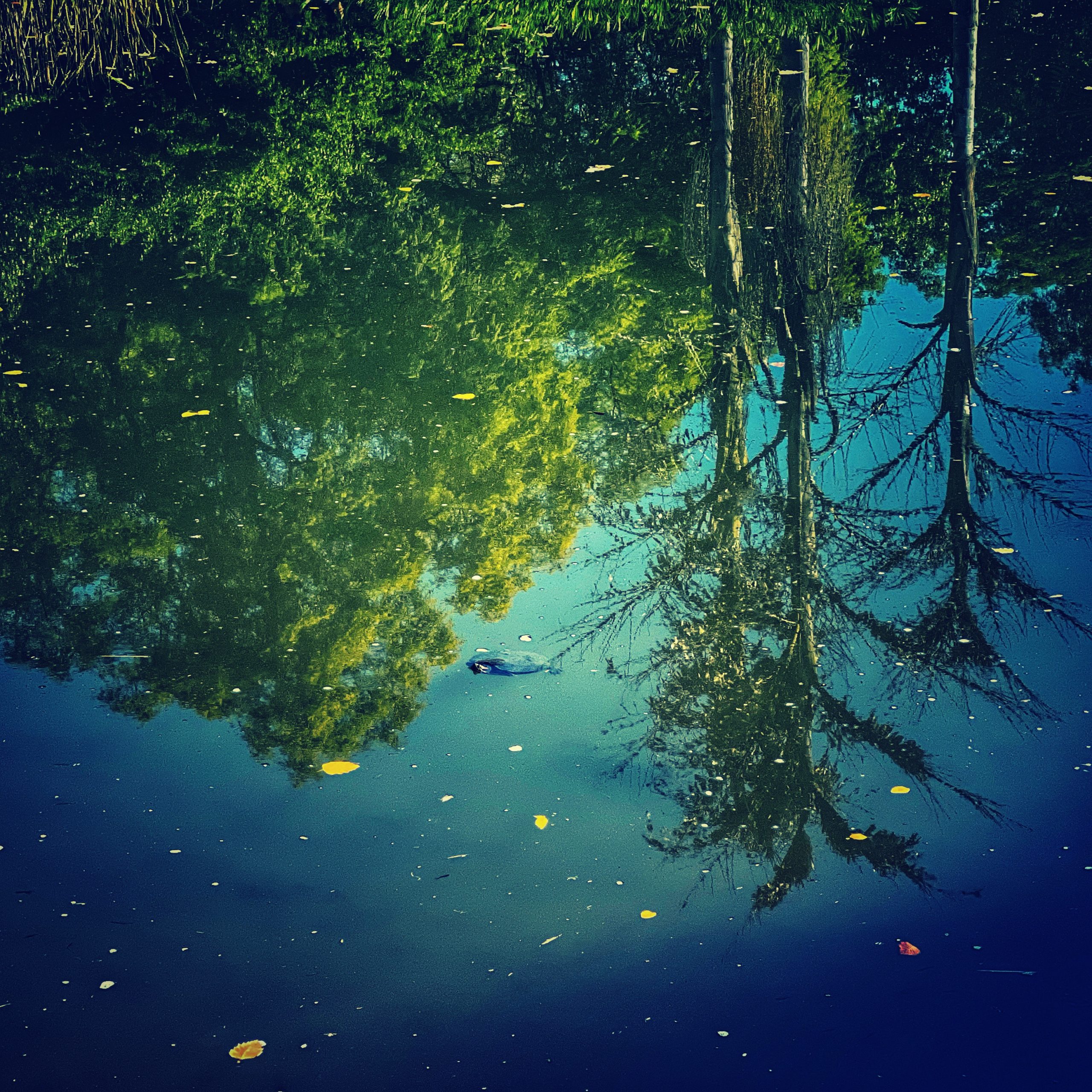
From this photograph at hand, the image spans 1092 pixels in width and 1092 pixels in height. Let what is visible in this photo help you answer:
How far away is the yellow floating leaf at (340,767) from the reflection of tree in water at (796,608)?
1236mm

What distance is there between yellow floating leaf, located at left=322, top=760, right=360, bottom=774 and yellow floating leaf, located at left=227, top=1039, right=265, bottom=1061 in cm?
135

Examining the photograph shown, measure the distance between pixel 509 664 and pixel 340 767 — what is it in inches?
39.8

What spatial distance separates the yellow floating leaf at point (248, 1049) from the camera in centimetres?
342

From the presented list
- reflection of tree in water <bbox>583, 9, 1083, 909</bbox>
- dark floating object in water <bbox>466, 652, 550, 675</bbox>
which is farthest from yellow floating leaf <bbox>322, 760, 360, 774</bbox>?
reflection of tree in water <bbox>583, 9, 1083, 909</bbox>

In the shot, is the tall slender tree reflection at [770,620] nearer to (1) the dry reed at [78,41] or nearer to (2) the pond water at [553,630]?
(2) the pond water at [553,630]

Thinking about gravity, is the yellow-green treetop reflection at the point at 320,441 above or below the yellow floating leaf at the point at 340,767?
above

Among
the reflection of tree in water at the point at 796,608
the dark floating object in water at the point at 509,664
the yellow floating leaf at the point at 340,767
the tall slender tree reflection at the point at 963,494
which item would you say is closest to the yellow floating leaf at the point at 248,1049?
the yellow floating leaf at the point at 340,767

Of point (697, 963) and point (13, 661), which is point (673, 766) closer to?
point (697, 963)

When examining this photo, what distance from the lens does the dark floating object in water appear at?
5301 millimetres

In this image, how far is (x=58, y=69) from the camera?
16312mm

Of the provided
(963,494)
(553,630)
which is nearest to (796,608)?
(553,630)

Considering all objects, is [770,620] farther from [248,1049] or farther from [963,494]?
[248,1049]

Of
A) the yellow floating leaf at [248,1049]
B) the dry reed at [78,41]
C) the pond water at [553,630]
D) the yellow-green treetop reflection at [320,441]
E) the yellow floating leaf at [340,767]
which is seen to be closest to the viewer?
the yellow floating leaf at [248,1049]

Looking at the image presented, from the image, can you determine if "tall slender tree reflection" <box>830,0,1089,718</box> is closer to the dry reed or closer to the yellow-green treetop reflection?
the yellow-green treetop reflection
